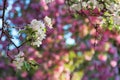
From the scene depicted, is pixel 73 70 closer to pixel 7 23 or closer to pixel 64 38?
pixel 64 38

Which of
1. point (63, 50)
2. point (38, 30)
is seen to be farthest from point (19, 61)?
point (63, 50)

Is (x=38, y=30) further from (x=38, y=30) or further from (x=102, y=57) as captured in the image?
(x=102, y=57)

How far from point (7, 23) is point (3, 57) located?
18.9 ft

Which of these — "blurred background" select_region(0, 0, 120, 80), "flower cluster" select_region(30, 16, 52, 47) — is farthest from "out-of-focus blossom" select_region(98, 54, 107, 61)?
"flower cluster" select_region(30, 16, 52, 47)

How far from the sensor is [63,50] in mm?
8852

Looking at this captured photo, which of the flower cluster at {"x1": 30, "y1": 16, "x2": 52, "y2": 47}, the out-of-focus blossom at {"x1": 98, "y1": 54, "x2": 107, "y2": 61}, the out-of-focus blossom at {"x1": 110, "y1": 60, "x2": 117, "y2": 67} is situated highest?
the flower cluster at {"x1": 30, "y1": 16, "x2": 52, "y2": 47}

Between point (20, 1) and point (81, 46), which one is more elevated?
point (20, 1)

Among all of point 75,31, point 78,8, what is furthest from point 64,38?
point 78,8

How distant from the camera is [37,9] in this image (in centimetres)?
879

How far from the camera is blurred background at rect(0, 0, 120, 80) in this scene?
8.64 meters

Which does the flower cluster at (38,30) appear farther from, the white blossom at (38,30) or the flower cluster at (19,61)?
the flower cluster at (19,61)

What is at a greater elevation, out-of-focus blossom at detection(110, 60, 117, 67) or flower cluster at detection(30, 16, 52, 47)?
flower cluster at detection(30, 16, 52, 47)

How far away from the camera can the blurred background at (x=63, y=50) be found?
28.3 ft

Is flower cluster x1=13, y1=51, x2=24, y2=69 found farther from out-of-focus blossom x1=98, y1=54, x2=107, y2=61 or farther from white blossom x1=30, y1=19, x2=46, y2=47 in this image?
out-of-focus blossom x1=98, y1=54, x2=107, y2=61
